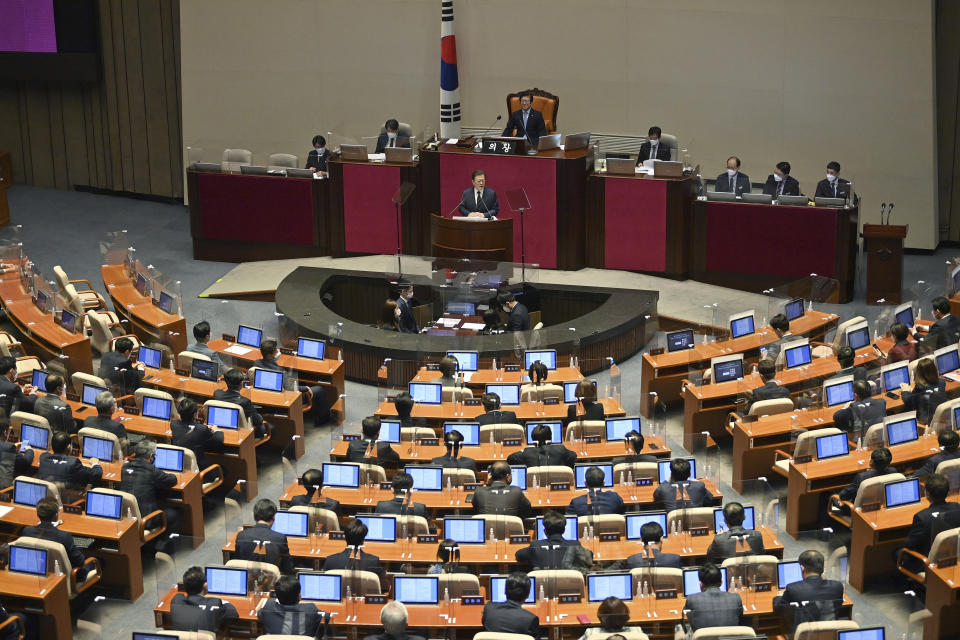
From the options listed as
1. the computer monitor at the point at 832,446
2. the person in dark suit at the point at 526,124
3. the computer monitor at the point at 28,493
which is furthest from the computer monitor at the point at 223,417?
the person in dark suit at the point at 526,124

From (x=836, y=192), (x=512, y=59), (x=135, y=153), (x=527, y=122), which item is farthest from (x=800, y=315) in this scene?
(x=135, y=153)

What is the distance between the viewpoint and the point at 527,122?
59.5ft

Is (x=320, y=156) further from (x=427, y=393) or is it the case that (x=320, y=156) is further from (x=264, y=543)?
(x=264, y=543)

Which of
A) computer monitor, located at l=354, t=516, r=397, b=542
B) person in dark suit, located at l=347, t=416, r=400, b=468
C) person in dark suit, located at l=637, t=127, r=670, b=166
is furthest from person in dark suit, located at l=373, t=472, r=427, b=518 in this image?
person in dark suit, located at l=637, t=127, r=670, b=166

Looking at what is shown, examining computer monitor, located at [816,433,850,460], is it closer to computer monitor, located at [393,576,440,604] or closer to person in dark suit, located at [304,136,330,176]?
computer monitor, located at [393,576,440,604]

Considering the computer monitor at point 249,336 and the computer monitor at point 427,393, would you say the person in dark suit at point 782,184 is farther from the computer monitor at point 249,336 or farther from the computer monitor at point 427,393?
the computer monitor at point 249,336

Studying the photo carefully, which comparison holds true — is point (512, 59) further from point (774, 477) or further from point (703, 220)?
point (774, 477)

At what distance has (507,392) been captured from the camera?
13406 millimetres

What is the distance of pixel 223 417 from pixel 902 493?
613 centimetres

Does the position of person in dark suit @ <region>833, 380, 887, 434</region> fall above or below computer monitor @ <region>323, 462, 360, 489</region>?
above

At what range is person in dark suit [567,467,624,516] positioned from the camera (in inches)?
427

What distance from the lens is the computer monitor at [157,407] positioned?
42.0ft

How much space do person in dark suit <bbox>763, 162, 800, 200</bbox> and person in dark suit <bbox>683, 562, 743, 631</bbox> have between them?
8.91 meters

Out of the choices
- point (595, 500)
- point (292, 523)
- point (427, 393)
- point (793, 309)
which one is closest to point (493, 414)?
point (427, 393)
